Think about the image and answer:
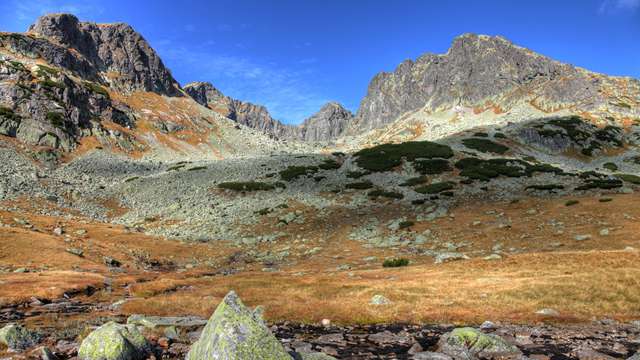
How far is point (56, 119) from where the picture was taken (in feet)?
373

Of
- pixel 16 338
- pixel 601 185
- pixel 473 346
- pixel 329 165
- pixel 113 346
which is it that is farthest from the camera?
pixel 329 165

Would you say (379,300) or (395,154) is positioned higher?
(395,154)

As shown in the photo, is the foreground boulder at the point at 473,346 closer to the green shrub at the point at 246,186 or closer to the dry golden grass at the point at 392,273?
the dry golden grass at the point at 392,273

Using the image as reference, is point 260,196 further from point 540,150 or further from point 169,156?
point 540,150

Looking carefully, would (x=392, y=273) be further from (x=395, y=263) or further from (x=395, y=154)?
(x=395, y=154)

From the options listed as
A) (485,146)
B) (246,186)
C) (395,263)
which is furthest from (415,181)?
(485,146)

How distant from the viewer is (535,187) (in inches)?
2808

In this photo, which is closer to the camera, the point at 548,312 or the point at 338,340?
the point at 338,340

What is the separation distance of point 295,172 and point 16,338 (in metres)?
74.8

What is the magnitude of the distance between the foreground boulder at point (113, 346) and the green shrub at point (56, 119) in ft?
389

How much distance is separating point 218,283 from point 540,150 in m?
125

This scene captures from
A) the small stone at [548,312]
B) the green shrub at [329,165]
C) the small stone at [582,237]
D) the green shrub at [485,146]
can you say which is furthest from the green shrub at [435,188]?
the small stone at [548,312]

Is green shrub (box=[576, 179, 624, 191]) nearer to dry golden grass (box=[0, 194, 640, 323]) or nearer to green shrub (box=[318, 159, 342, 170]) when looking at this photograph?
dry golden grass (box=[0, 194, 640, 323])

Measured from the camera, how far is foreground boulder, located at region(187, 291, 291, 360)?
9641 mm
